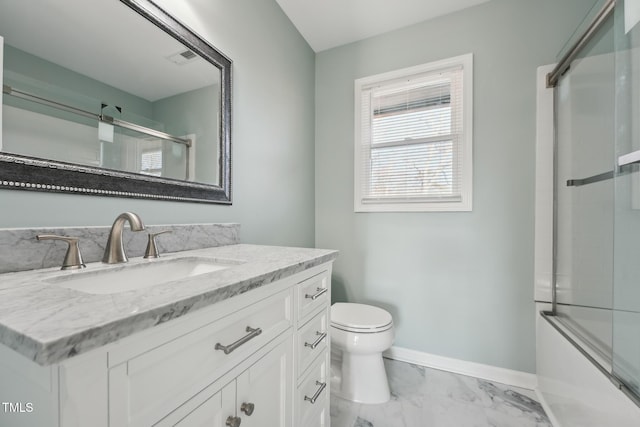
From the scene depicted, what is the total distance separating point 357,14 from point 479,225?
1.69 metres

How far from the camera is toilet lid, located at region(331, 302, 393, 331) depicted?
4.86 feet

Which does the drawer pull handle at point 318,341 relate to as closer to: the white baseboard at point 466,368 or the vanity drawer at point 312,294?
the vanity drawer at point 312,294

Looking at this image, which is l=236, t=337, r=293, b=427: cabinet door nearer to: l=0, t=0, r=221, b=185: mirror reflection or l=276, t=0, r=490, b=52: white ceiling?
l=0, t=0, r=221, b=185: mirror reflection

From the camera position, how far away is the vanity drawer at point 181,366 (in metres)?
0.42

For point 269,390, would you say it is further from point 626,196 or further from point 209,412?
point 626,196

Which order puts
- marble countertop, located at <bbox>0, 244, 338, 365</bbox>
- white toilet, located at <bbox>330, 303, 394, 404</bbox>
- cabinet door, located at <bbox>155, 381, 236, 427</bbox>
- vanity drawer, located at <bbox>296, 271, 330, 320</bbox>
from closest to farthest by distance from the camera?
marble countertop, located at <bbox>0, 244, 338, 365</bbox>, cabinet door, located at <bbox>155, 381, 236, 427</bbox>, vanity drawer, located at <bbox>296, 271, 330, 320</bbox>, white toilet, located at <bbox>330, 303, 394, 404</bbox>

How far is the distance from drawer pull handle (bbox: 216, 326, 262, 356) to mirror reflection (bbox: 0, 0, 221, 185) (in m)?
0.73

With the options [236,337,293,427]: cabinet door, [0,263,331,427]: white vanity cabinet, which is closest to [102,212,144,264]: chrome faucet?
[0,263,331,427]: white vanity cabinet

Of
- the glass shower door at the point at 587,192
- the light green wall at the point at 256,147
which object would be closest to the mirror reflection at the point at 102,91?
the light green wall at the point at 256,147

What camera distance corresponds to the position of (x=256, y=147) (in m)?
1.58

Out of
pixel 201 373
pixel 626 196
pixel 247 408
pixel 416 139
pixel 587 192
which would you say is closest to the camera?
pixel 201 373

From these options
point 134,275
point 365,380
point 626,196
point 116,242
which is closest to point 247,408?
point 134,275

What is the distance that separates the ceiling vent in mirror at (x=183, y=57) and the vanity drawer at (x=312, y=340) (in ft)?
3.99

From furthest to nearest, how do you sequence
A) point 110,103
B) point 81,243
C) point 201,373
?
point 110,103, point 81,243, point 201,373
